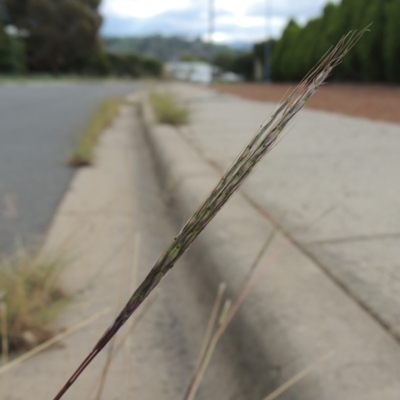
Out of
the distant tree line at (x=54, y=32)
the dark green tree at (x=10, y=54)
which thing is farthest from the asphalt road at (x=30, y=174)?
the distant tree line at (x=54, y=32)

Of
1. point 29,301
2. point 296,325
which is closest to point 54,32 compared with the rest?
point 29,301

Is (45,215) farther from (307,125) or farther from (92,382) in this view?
(307,125)

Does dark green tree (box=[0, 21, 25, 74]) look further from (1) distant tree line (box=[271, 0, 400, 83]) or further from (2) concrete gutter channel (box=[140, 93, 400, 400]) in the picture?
(2) concrete gutter channel (box=[140, 93, 400, 400])

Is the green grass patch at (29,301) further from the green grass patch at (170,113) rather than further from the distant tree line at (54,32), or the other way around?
the distant tree line at (54,32)

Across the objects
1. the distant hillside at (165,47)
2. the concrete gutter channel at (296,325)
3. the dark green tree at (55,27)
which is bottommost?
the distant hillside at (165,47)

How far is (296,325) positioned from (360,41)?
10.8 metres

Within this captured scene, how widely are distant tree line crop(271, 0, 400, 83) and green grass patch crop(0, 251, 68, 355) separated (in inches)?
257

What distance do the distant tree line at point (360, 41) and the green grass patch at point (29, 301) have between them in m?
6.52

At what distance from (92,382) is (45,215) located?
5.60ft

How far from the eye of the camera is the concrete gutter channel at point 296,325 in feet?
3.61

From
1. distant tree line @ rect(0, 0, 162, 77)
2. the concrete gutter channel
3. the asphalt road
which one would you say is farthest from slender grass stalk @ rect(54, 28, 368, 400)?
distant tree line @ rect(0, 0, 162, 77)

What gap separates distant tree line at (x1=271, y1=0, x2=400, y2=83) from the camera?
990 centimetres

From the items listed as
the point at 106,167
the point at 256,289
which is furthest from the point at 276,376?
the point at 106,167

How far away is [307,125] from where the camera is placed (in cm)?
552
